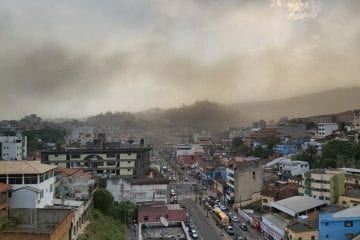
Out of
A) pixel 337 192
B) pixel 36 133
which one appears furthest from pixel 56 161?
pixel 36 133

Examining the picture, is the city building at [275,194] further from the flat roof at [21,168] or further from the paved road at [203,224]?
the flat roof at [21,168]

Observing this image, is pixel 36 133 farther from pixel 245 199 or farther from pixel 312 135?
pixel 245 199

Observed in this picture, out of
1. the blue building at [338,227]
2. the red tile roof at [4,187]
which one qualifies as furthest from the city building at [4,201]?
the blue building at [338,227]

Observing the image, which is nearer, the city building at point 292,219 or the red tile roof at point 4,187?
the red tile roof at point 4,187

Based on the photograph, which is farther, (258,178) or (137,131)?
(137,131)

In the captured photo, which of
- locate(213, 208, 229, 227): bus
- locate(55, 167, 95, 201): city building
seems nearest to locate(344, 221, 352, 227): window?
locate(213, 208, 229, 227): bus

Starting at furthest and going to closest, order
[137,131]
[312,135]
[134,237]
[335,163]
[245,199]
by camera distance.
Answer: [137,131]
[312,135]
[335,163]
[245,199]
[134,237]
